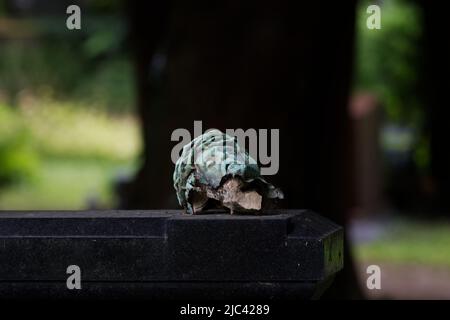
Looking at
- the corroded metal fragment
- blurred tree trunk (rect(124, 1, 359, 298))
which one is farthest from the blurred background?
the corroded metal fragment

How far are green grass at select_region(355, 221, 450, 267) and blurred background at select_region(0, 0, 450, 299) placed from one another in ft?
0.09

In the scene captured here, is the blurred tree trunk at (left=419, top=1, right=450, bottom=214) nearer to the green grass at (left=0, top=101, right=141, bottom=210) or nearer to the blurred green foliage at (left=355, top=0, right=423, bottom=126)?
the blurred green foliage at (left=355, top=0, right=423, bottom=126)

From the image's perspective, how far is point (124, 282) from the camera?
4.88m

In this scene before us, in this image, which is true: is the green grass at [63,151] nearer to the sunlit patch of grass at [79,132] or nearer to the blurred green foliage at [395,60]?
the sunlit patch of grass at [79,132]

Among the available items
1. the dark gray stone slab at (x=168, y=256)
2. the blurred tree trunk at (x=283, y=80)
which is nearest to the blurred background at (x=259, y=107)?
the blurred tree trunk at (x=283, y=80)

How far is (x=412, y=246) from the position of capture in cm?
1492

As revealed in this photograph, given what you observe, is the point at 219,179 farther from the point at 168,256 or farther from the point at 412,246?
the point at 412,246

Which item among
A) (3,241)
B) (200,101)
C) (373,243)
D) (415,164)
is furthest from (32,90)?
(3,241)

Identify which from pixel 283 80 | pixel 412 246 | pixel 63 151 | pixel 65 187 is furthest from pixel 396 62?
pixel 283 80

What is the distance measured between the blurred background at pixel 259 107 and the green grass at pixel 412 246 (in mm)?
27

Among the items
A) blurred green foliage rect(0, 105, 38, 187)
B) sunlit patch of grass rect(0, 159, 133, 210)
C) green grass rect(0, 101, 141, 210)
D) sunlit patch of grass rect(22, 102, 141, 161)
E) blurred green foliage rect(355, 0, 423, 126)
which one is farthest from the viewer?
sunlit patch of grass rect(22, 102, 141, 161)

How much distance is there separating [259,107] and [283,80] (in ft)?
0.89

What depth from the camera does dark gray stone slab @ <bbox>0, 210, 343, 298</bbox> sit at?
480 centimetres

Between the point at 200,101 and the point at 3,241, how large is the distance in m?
4.61
